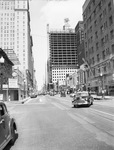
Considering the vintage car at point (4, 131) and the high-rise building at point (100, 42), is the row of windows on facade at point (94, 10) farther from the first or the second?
the vintage car at point (4, 131)

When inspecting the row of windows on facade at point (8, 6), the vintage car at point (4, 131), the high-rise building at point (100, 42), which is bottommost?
the vintage car at point (4, 131)

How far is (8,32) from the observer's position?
143 m

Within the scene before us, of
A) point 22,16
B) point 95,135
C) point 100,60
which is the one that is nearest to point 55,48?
point 22,16

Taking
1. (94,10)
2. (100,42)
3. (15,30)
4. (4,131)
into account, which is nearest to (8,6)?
(15,30)

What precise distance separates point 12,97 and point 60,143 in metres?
47.9

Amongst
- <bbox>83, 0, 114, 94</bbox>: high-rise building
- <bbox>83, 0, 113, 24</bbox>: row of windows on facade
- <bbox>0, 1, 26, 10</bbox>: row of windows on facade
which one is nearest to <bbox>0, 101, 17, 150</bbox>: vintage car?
<bbox>83, 0, 114, 94</bbox>: high-rise building

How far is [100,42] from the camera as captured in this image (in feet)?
179

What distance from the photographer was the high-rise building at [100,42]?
47509 millimetres

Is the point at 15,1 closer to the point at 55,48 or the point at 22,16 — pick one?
the point at 22,16

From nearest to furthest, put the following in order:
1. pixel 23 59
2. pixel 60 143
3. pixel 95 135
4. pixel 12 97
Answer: pixel 60 143
pixel 95 135
pixel 12 97
pixel 23 59

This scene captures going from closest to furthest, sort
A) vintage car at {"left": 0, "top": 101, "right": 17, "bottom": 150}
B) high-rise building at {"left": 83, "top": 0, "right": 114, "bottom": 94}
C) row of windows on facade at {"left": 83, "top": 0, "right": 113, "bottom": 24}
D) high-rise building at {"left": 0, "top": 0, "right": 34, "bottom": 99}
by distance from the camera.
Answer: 1. vintage car at {"left": 0, "top": 101, "right": 17, "bottom": 150}
2. high-rise building at {"left": 83, "top": 0, "right": 114, "bottom": 94}
3. row of windows on facade at {"left": 83, "top": 0, "right": 113, "bottom": 24}
4. high-rise building at {"left": 0, "top": 0, "right": 34, "bottom": 99}

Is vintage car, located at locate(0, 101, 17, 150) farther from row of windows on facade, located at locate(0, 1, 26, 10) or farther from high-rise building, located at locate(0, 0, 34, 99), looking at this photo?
row of windows on facade, located at locate(0, 1, 26, 10)

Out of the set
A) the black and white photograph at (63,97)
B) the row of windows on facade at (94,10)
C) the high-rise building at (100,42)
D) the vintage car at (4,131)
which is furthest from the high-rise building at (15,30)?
the vintage car at (4,131)

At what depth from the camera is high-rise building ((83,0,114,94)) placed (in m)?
47.5
